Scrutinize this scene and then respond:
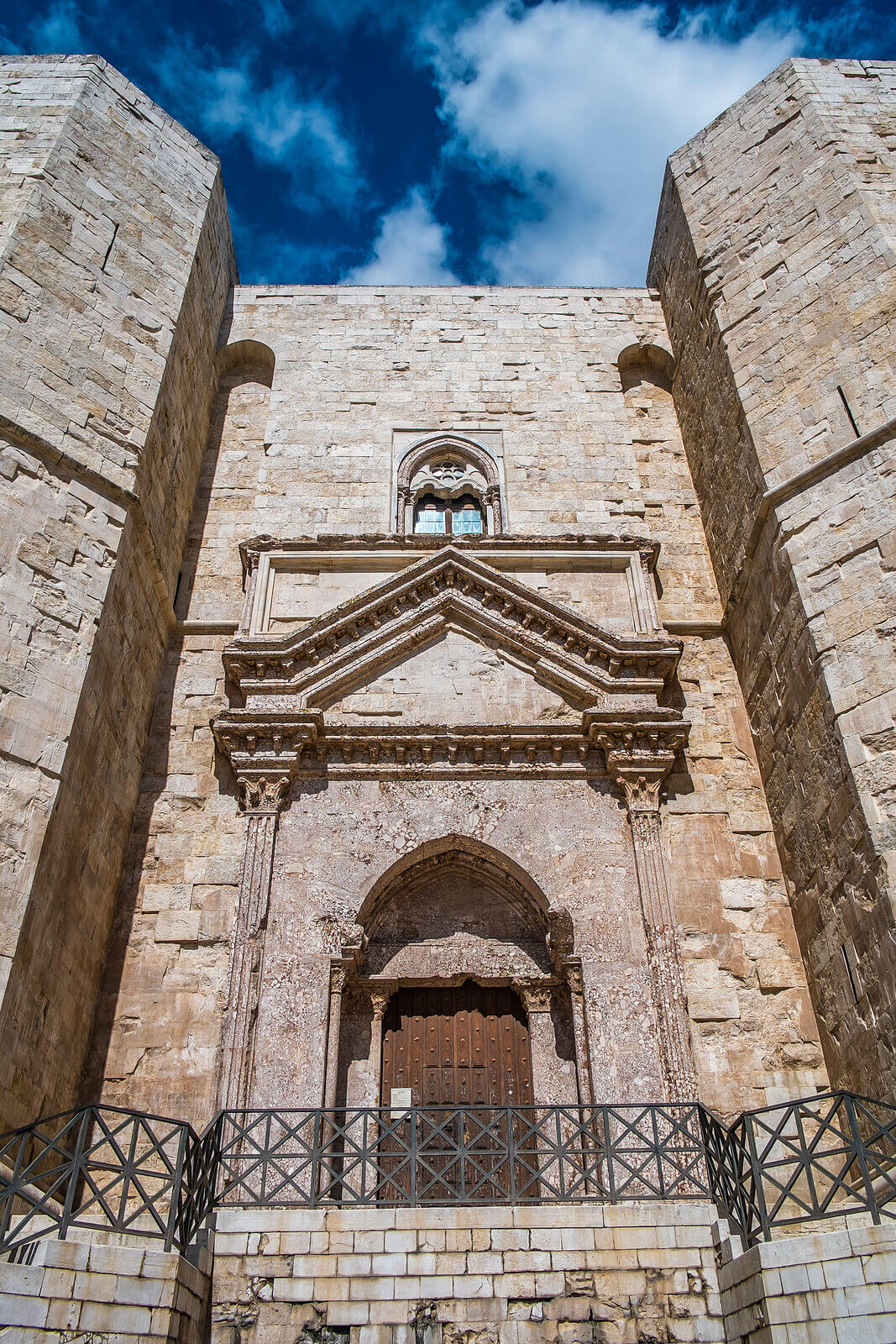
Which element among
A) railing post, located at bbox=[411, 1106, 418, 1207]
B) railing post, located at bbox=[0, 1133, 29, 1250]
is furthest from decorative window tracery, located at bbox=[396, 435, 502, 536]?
railing post, located at bbox=[0, 1133, 29, 1250]

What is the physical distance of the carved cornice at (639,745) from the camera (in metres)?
7.91

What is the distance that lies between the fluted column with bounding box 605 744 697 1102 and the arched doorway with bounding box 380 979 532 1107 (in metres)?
1.04

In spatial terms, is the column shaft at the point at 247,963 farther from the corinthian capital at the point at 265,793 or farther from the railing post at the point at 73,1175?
the railing post at the point at 73,1175

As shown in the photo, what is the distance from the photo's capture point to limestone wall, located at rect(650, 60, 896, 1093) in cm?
654

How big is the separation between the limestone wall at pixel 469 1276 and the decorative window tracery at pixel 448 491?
244 inches

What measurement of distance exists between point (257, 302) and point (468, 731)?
6513mm

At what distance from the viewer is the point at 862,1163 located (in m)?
4.84

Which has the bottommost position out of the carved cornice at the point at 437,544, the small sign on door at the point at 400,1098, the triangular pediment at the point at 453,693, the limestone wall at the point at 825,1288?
the limestone wall at the point at 825,1288

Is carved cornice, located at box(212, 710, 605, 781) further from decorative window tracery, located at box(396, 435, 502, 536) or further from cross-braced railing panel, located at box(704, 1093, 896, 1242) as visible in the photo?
cross-braced railing panel, located at box(704, 1093, 896, 1242)

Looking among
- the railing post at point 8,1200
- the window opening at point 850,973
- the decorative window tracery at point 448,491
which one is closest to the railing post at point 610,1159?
the window opening at point 850,973

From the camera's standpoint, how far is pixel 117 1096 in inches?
268

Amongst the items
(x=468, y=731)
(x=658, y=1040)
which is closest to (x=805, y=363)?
(x=468, y=731)

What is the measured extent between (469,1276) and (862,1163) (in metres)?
2.01

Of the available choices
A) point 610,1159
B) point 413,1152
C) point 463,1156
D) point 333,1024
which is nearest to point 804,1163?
point 610,1159
